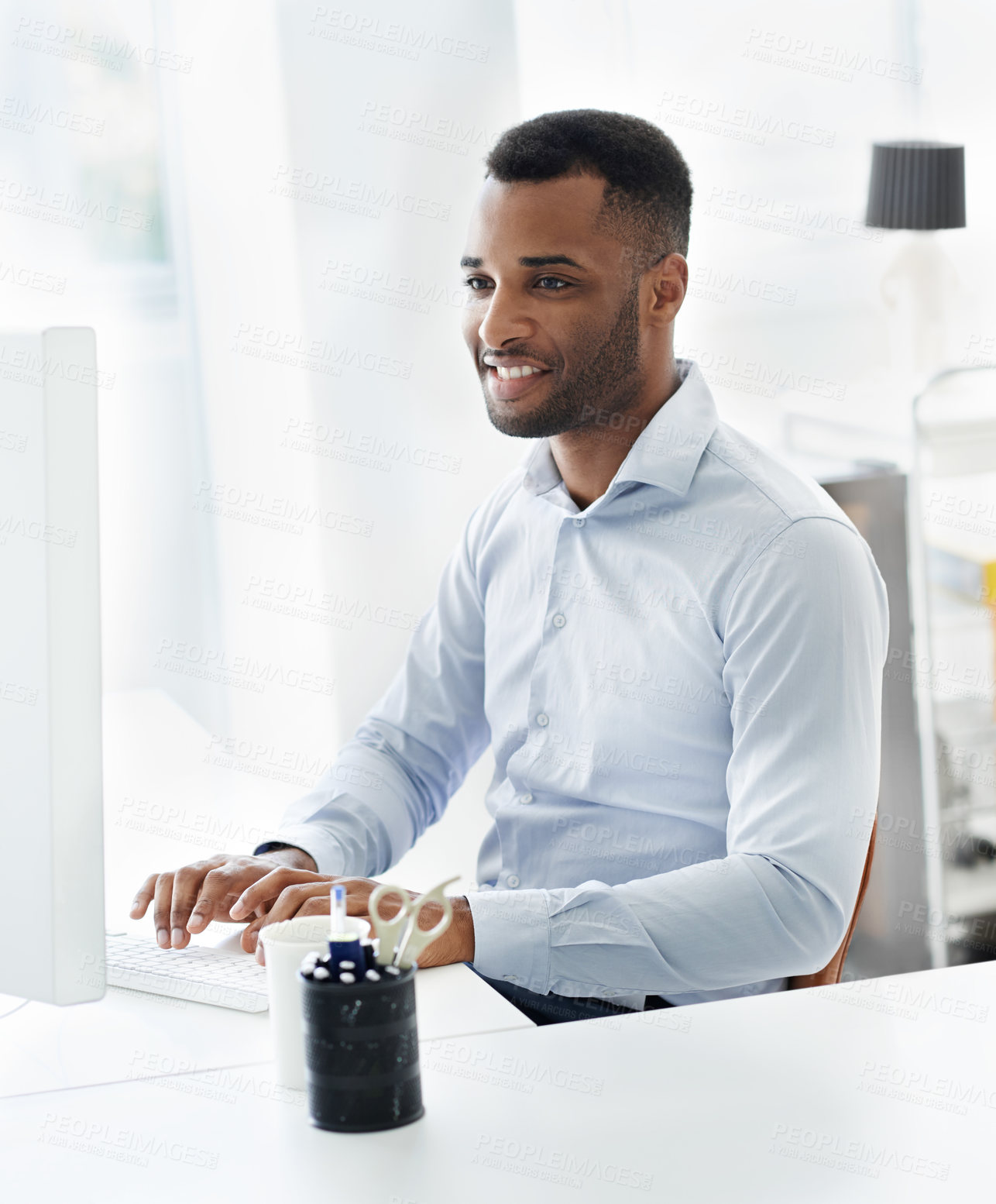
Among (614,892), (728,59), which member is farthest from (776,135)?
(614,892)

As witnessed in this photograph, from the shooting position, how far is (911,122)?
2691 millimetres

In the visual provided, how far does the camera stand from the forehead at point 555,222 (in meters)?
1.53

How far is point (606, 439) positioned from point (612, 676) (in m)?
0.31

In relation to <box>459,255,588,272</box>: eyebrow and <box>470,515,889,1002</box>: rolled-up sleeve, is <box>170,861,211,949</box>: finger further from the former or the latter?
<box>459,255,588,272</box>: eyebrow

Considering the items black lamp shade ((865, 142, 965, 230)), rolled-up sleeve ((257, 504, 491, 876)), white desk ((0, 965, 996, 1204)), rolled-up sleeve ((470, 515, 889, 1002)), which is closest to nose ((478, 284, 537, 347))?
rolled-up sleeve ((257, 504, 491, 876))

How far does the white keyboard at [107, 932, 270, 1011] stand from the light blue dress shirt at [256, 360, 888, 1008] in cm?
22

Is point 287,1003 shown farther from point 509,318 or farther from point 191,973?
point 509,318

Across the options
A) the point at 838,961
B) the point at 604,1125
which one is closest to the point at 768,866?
the point at 838,961

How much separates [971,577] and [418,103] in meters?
1.44

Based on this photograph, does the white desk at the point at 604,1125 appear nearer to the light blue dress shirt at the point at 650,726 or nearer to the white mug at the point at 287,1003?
the white mug at the point at 287,1003

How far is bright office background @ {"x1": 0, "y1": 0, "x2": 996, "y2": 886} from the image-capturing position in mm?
2414

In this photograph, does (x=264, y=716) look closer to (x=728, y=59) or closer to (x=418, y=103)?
(x=418, y=103)

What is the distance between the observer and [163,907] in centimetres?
125

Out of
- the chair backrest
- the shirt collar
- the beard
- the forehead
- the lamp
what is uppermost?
the lamp
